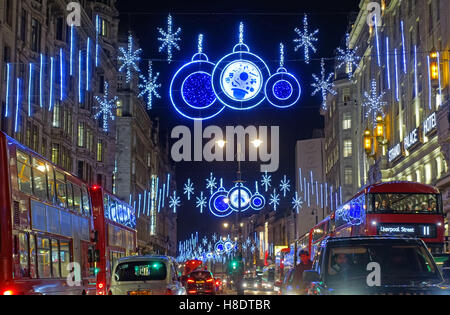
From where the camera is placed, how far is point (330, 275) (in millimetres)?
10414

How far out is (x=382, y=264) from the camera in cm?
1030

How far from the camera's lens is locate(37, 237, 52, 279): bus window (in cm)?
1597

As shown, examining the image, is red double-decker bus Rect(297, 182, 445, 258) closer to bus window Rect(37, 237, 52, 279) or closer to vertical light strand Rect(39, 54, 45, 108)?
bus window Rect(37, 237, 52, 279)

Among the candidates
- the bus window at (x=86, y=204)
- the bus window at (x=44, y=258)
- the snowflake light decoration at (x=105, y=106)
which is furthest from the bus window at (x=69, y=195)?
the snowflake light decoration at (x=105, y=106)

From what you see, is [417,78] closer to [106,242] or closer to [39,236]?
[106,242]

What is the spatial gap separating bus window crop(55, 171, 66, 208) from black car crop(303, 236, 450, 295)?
9.19 m

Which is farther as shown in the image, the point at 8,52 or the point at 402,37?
the point at 402,37

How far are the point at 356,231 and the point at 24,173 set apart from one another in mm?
14988

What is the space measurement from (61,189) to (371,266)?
1065 cm

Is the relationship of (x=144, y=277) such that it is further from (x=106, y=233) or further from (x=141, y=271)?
(x=106, y=233)

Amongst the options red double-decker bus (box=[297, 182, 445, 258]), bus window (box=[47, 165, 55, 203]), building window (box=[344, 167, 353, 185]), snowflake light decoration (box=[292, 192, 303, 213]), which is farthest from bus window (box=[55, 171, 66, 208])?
building window (box=[344, 167, 353, 185])

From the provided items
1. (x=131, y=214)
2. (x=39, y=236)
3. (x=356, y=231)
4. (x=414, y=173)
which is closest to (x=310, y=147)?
(x=414, y=173)

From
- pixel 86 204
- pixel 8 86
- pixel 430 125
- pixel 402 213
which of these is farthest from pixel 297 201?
pixel 86 204
